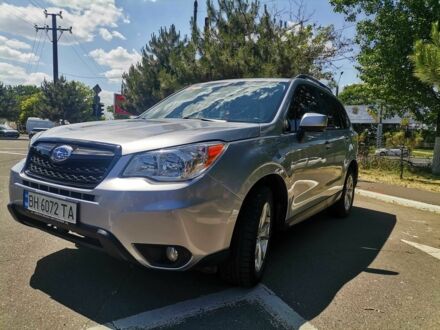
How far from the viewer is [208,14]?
15938mm

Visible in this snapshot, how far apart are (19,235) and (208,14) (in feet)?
43.2

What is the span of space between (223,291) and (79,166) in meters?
1.46

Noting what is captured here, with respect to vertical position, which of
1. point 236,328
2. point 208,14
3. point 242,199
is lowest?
point 236,328

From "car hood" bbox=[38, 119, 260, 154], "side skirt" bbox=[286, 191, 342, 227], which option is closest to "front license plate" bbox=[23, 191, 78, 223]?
"car hood" bbox=[38, 119, 260, 154]

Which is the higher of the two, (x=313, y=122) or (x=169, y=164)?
(x=313, y=122)

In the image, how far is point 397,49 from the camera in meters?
15.5

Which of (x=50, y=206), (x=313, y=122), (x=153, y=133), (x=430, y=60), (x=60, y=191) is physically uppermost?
(x=430, y=60)

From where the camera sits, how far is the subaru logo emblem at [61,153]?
2982mm

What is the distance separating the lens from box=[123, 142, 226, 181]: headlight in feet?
8.89

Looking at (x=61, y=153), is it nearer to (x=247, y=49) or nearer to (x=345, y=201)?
(x=345, y=201)

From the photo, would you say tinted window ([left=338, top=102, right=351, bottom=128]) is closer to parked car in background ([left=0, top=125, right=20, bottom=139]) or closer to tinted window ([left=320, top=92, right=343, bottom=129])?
tinted window ([left=320, top=92, right=343, bottom=129])

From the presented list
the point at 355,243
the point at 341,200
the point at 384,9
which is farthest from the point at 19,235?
the point at 384,9

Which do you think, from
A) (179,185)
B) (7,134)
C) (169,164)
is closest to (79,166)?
(169,164)

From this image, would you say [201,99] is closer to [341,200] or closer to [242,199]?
[242,199]
